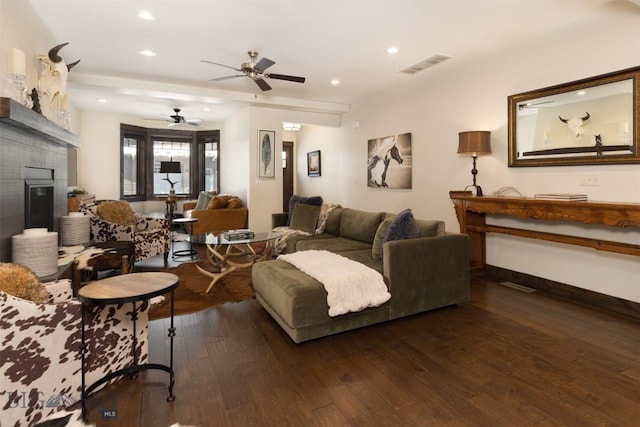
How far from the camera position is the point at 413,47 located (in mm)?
3951

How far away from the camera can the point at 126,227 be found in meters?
4.43

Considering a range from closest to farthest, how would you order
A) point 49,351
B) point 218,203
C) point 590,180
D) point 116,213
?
point 49,351 < point 590,180 < point 116,213 < point 218,203

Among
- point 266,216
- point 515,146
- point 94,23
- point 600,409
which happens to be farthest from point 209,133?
point 600,409

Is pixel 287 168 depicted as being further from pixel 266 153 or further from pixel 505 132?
pixel 505 132

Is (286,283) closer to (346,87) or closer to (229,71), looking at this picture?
(229,71)

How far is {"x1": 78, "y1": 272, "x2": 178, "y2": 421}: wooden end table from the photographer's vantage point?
1.69 m

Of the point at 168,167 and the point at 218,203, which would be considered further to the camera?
the point at 168,167

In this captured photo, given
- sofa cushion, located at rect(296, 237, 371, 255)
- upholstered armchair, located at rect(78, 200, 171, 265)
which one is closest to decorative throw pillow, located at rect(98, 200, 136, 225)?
upholstered armchair, located at rect(78, 200, 171, 265)

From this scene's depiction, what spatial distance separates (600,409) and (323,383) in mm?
1473

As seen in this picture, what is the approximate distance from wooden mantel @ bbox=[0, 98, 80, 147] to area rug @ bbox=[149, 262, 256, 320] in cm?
177

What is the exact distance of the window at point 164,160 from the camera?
8164 mm

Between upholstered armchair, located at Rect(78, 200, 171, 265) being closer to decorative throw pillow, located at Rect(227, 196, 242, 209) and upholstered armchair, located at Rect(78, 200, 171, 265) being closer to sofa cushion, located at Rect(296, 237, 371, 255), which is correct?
decorative throw pillow, located at Rect(227, 196, 242, 209)

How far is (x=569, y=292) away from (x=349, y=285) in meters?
2.53

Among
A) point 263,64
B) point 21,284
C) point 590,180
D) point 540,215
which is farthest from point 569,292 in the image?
point 21,284
